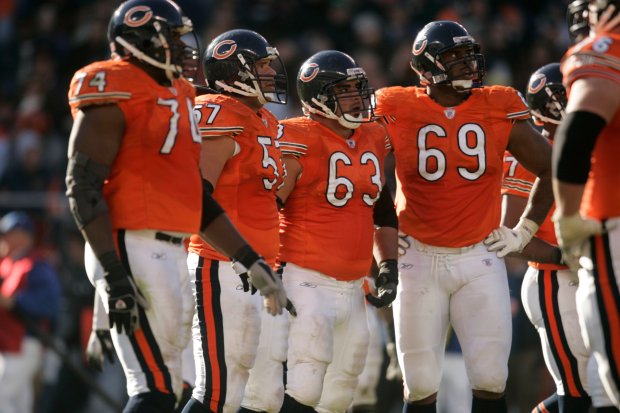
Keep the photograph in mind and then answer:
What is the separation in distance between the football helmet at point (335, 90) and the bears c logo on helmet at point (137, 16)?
1.58 meters

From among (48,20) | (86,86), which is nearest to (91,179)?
(86,86)

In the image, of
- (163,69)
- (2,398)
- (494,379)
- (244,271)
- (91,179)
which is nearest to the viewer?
(91,179)

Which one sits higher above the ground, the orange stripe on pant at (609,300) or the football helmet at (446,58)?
the football helmet at (446,58)

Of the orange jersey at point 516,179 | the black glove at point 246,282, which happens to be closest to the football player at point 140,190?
the black glove at point 246,282

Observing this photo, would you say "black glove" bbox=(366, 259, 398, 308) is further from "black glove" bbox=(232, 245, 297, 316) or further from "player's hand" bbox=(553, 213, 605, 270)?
"player's hand" bbox=(553, 213, 605, 270)

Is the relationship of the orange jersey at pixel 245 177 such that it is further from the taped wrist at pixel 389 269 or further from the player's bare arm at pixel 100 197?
the player's bare arm at pixel 100 197

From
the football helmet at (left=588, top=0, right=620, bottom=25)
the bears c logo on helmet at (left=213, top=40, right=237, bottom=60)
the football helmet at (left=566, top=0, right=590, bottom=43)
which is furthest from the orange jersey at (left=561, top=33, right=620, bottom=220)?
the bears c logo on helmet at (left=213, top=40, right=237, bottom=60)

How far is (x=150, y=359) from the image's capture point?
4.68m

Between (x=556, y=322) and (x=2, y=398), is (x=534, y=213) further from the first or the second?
(x=2, y=398)

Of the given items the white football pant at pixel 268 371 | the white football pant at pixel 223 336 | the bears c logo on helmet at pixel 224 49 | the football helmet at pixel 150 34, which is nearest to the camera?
the football helmet at pixel 150 34

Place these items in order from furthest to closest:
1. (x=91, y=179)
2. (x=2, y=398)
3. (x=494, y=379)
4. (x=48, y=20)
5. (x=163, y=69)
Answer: (x=48, y=20)
(x=2, y=398)
(x=494, y=379)
(x=163, y=69)
(x=91, y=179)

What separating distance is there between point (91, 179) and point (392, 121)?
2280 mm

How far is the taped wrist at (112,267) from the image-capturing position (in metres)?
4.52

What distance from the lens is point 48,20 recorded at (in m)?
13.6
